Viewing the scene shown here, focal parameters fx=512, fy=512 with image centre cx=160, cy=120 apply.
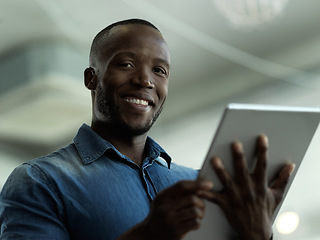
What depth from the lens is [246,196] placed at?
826mm

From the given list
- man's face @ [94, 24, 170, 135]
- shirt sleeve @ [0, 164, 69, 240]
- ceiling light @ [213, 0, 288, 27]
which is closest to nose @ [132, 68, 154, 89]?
man's face @ [94, 24, 170, 135]

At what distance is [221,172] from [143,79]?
14.5 inches

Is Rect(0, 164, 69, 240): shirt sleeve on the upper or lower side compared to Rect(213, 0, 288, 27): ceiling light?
lower

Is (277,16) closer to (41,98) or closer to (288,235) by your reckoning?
(288,235)

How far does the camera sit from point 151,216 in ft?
2.55

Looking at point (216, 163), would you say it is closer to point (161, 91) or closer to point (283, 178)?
point (283, 178)

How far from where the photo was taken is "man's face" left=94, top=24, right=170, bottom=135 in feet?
3.61

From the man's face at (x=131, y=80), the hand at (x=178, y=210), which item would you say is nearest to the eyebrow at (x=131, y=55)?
the man's face at (x=131, y=80)

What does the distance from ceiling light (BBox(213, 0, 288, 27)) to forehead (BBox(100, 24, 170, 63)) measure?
2565mm

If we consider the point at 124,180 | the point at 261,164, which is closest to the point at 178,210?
the point at 261,164

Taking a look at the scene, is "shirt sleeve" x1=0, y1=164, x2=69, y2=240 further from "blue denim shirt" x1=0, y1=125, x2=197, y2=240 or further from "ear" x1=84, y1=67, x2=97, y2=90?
"ear" x1=84, y1=67, x2=97, y2=90

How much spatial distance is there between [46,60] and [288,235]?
2.27 meters

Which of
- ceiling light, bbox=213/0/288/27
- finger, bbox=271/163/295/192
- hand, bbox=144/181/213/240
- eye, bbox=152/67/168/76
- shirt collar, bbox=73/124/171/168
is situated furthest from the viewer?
ceiling light, bbox=213/0/288/27

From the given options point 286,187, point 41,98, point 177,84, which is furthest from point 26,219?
point 177,84
